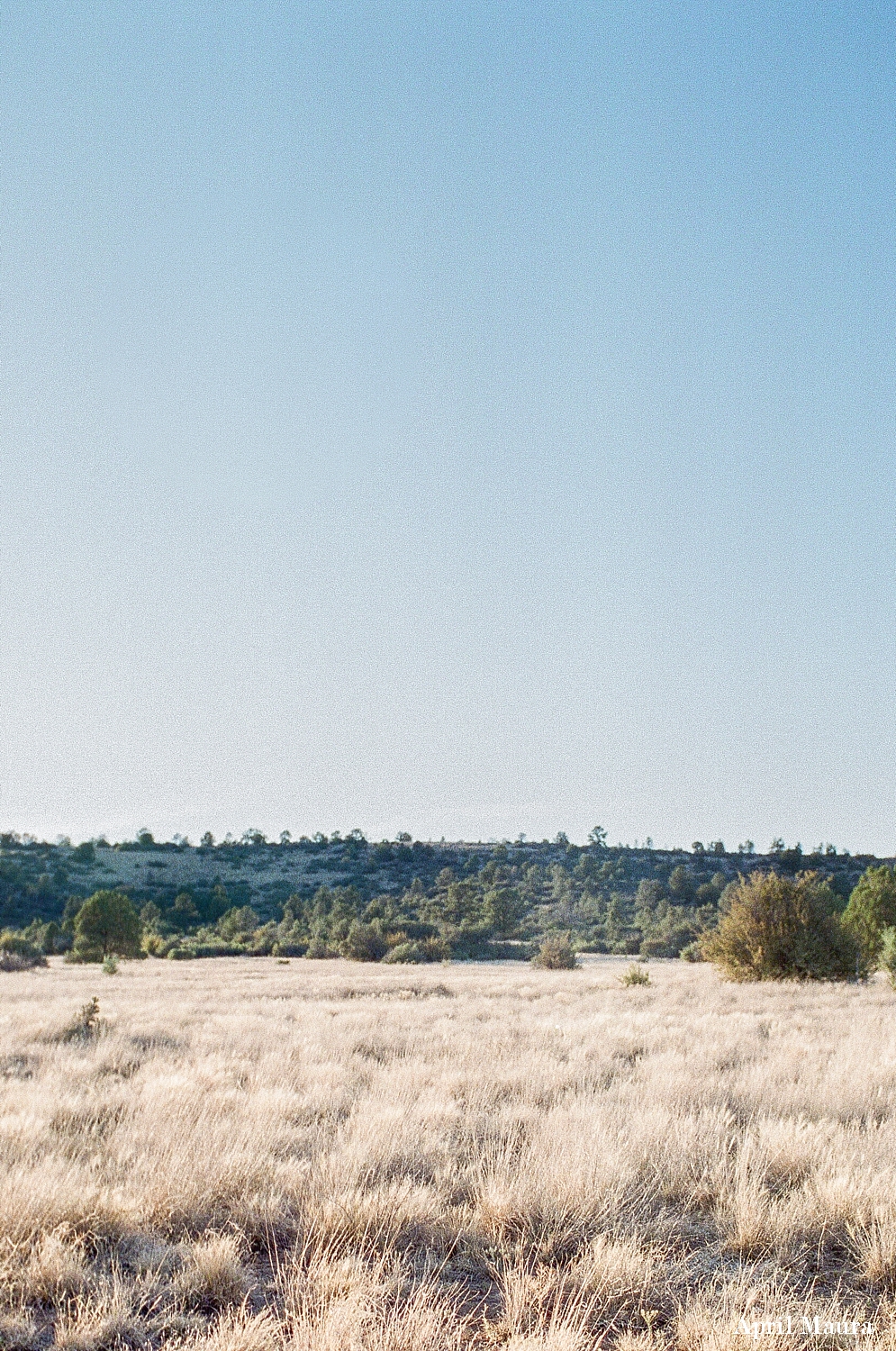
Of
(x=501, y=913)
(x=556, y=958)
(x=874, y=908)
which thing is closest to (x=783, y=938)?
(x=874, y=908)

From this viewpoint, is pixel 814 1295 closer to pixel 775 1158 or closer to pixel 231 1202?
pixel 775 1158

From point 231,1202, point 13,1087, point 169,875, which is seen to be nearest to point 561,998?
point 13,1087

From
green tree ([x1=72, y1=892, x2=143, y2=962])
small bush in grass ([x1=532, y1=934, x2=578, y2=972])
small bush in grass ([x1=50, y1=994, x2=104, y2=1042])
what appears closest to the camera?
small bush in grass ([x1=50, y1=994, x2=104, y2=1042])

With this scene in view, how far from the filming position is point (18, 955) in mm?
43969

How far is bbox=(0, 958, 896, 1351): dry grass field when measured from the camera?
13.5 feet

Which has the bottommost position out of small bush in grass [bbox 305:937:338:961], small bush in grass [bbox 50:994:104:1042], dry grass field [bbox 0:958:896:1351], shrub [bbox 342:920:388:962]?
small bush in grass [bbox 305:937:338:961]

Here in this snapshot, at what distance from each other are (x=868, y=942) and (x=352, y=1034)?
31.3 metres

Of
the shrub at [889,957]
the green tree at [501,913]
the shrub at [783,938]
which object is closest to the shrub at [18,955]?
the shrub at [783,938]

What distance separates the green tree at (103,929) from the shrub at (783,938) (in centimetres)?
3124

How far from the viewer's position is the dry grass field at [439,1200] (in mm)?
4125

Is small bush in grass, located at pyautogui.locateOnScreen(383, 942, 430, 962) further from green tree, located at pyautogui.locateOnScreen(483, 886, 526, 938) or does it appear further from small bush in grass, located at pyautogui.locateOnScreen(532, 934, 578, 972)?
green tree, located at pyautogui.locateOnScreen(483, 886, 526, 938)

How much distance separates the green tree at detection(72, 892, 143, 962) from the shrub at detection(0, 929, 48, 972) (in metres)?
2.03

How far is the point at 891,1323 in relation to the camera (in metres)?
4.14

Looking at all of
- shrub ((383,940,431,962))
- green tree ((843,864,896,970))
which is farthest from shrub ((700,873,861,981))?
shrub ((383,940,431,962))
